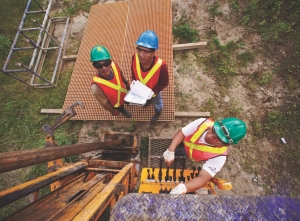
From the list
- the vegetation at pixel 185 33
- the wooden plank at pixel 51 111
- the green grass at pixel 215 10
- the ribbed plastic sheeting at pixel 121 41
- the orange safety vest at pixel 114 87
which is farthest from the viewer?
the green grass at pixel 215 10

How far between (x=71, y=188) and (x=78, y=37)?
506 centimetres

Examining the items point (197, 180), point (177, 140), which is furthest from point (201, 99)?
point (197, 180)

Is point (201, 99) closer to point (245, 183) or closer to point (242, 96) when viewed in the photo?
point (242, 96)

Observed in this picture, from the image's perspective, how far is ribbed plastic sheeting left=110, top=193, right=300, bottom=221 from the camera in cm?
112

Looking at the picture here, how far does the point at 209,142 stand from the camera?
2.34 meters

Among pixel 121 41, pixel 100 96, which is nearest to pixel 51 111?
pixel 100 96

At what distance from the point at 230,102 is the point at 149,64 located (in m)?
2.43

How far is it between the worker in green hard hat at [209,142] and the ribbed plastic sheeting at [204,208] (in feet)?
3.40

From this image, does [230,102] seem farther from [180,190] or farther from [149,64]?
[180,190]

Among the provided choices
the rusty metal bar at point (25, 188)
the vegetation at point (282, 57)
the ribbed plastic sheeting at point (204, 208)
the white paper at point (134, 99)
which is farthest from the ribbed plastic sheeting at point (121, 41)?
the ribbed plastic sheeting at point (204, 208)

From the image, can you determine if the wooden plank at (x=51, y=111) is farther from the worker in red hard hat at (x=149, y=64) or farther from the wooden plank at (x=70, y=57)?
the worker in red hard hat at (x=149, y=64)

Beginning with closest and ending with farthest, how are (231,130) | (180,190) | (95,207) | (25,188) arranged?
(95,207) → (25,188) → (231,130) → (180,190)

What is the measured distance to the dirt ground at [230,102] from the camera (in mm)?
3645

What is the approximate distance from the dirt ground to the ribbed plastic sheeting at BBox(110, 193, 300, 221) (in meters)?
2.68
